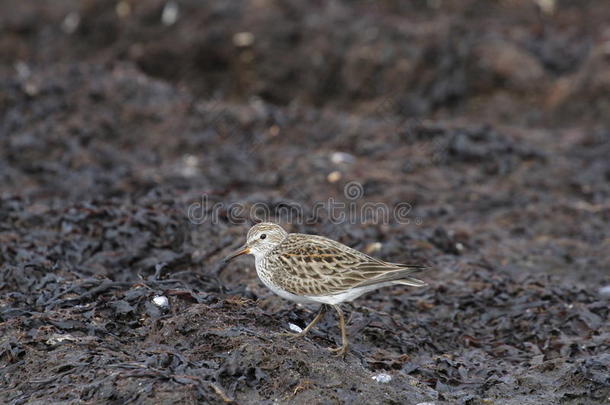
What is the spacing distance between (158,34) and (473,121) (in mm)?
6941

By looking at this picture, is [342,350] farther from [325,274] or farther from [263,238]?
[263,238]

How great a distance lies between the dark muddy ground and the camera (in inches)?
214

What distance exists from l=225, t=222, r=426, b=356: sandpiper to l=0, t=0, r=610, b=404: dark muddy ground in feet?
1.03

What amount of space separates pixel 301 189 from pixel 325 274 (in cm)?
512

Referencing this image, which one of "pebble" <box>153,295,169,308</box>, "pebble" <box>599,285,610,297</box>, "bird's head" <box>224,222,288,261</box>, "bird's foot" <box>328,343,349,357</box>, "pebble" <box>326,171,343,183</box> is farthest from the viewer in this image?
"pebble" <box>326,171,343,183</box>

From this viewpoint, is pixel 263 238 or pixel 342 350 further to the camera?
pixel 263 238

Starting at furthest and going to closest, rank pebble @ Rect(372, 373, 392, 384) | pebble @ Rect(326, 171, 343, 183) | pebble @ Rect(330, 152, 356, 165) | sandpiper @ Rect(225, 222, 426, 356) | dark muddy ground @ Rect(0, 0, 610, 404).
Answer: pebble @ Rect(330, 152, 356, 165)
pebble @ Rect(326, 171, 343, 183)
sandpiper @ Rect(225, 222, 426, 356)
dark muddy ground @ Rect(0, 0, 610, 404)
pebble @ Rect(372, 373, 392, 384)

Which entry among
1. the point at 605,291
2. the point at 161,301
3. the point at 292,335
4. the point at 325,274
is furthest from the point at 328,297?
the point at 605,291

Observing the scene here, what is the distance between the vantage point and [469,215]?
10547 mm

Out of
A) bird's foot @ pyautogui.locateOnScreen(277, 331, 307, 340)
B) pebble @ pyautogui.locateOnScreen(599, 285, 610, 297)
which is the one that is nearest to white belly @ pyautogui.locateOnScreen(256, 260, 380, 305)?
bird's foot @ pyautogui.locateOnScreen(277, 331, 307, 340)

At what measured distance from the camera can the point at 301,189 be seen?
1079 centimetres

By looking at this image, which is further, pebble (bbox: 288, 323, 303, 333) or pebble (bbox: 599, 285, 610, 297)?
pebble (bbox: 599, 285, 610, 297)

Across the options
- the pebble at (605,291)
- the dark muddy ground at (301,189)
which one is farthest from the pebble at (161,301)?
the pebble at (605,291)

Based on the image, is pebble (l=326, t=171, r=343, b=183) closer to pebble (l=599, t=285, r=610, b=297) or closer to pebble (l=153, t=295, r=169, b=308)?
pebble (l=599, t=285, r=610, b=297)
